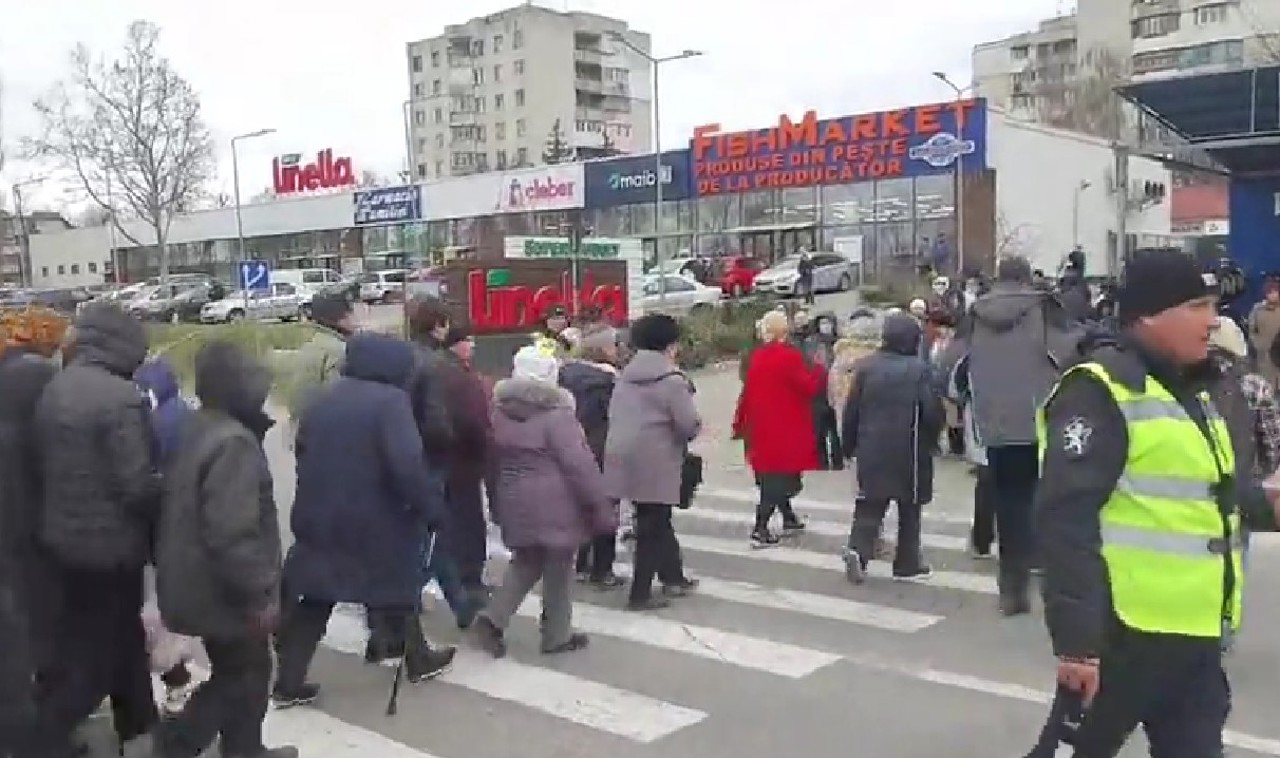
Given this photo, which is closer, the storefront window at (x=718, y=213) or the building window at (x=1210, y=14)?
the storefront window at (x=718, y=213)

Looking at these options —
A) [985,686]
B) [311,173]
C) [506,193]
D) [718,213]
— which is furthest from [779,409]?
[311,173]

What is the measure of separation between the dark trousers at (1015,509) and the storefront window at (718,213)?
3809cm

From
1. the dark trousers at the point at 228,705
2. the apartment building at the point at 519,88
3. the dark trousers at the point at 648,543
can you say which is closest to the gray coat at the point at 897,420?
the dark trousers at the point at 648,543

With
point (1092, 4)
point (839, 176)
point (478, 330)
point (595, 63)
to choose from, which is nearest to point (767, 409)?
point (478, 330)

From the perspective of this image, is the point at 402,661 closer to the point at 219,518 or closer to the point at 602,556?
the point at 219,518

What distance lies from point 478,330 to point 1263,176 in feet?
36.9

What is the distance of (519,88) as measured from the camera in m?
105

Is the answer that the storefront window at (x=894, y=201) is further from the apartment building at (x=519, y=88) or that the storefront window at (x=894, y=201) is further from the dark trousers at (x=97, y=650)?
the apartment building at (x=519, y=88)

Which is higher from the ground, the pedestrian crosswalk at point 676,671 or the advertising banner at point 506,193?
the advertising banner at point 506,193

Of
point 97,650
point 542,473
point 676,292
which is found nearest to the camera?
point 97,650

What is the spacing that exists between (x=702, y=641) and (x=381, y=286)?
42.7 meters

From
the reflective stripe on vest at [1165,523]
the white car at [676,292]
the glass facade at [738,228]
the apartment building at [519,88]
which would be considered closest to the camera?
the reflective stripe on vest at [1165,523]

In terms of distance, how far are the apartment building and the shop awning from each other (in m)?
84.5

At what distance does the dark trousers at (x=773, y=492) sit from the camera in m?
9.31
